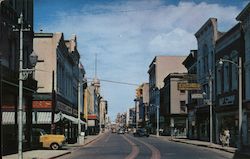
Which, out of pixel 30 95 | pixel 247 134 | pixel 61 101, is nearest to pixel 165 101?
pixel 61 101

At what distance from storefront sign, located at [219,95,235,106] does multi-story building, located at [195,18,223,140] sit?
4.66 m

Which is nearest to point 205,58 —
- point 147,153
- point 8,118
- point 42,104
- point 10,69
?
point 42,104

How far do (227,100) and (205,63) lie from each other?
13642 millimetres

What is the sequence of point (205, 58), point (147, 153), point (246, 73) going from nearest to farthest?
point (147, 153), point (246, 73), point (205, 58)

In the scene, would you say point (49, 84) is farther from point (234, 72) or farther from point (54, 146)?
point (234, 72)

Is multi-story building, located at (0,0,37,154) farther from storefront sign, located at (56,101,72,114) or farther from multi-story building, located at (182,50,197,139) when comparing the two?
multi-story building, located at (182,50,197,139)

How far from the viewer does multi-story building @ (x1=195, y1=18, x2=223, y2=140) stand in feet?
201

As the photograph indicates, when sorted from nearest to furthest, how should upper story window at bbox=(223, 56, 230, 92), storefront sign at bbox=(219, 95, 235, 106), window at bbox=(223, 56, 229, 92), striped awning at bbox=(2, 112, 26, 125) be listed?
striped awning at bbox=(2, 112, 26, 125) → storefront sign at bbox=(219, 95, 235, 106) → upper story window at bbox=(223, 56, 230, 92) → window at bbox=(223, 56, 229, 92)

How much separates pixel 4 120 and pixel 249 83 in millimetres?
22480

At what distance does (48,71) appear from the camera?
54.8m

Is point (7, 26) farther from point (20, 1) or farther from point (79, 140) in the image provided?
point (79, 140)

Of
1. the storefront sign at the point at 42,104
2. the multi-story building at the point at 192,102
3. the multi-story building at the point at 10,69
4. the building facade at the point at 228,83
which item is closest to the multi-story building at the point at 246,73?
the building facade at the point at 228,83

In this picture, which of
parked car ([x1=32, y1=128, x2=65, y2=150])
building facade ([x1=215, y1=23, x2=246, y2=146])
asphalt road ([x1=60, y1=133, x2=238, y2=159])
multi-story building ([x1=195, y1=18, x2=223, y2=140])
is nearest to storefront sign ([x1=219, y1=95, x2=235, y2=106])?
building facade ([x1=215, y1=23, x2=246, y2=146])

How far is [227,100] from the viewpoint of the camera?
53.2 meters
